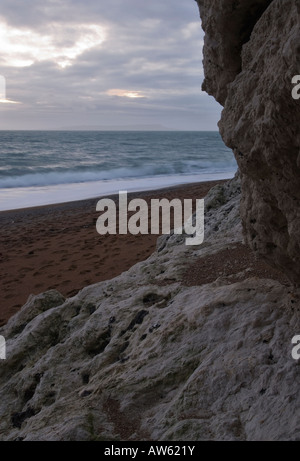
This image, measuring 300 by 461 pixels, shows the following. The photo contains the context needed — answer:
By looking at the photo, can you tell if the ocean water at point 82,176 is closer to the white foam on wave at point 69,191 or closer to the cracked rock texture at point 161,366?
the white foam on wave at point 69,191

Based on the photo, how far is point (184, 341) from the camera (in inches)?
97.4

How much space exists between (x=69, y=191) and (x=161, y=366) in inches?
665

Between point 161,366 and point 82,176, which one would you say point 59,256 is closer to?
point 161,366

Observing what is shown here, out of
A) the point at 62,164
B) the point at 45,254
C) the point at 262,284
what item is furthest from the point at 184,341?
the point at 62,164

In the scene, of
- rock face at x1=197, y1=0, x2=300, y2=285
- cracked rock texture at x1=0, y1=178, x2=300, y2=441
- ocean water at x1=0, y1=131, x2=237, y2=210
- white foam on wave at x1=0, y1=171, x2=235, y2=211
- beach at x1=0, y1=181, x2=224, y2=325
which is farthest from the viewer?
ocean water at x1=0, y1=131, x2=237, y2=210

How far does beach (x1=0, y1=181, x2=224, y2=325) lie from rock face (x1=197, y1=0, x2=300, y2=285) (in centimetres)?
424

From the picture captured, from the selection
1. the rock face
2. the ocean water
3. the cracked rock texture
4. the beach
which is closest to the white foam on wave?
the ocean water

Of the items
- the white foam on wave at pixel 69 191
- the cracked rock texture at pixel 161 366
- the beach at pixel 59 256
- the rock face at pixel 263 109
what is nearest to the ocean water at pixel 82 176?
the white foam on wave at pixel 69 191

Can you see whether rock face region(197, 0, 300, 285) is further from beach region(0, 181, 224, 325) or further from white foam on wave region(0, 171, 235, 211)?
white foam on wave region(0, 171, 235, 211)

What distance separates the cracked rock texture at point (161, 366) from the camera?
1935mm

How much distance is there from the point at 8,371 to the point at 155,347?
1.51 m

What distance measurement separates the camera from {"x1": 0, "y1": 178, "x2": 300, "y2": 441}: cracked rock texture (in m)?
1.93

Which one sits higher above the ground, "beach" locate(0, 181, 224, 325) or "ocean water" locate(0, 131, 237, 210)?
"ocean water" locate(0, 131, 237, 210)
